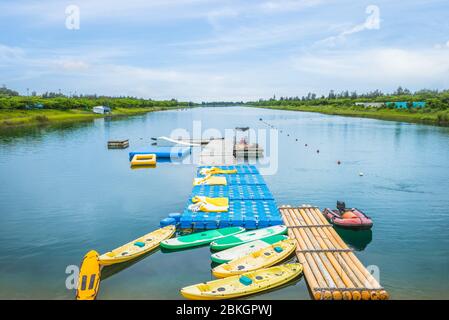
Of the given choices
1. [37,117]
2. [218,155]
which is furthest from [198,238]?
[37,117]

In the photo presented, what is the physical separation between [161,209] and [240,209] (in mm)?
9222

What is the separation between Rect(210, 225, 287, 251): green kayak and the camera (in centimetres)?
2888

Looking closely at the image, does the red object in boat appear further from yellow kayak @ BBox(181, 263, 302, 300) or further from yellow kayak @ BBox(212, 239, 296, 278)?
yellow kayak @ BBox(181, 263, 302, 300)

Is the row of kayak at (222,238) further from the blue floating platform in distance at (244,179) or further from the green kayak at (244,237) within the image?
the blue floating platform in distance at (244,179)

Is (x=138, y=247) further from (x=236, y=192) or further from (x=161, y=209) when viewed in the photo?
(x=236, y=192)

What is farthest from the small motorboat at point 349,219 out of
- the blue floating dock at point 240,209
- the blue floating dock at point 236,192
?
the blue floating dock at point 236,192

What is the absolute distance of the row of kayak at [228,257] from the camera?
22.3 meters

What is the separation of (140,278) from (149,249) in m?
3.87

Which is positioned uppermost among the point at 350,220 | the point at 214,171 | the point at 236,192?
the point at 214,171

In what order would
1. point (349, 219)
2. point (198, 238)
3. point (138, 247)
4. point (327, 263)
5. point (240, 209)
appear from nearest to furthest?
point (327, 263), point (138, 247), point (198, 238), point (349, 219), point (240, 209)

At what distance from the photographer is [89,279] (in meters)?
23.5

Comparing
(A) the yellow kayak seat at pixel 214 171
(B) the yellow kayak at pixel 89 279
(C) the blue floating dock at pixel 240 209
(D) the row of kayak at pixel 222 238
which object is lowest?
(B) the yellow kayak at pixel 89 279

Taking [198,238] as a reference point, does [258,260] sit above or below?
below

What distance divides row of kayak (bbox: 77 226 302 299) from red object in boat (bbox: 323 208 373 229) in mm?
6253
